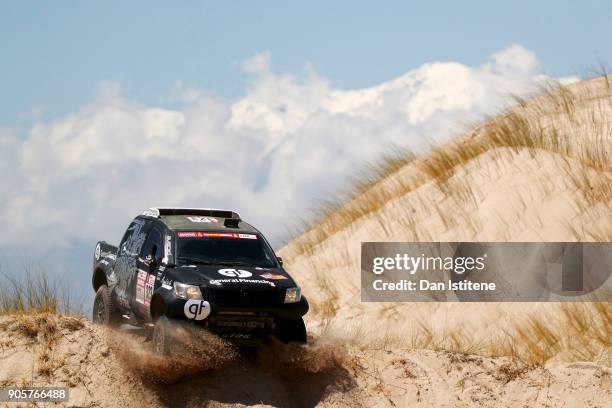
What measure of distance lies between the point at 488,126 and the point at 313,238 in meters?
5.72

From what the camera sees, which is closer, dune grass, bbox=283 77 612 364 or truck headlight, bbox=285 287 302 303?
truck headlight, bbox=285 287 302 303

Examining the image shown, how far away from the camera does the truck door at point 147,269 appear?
12.1m

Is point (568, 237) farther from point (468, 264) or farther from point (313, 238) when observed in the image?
point (313, 238)

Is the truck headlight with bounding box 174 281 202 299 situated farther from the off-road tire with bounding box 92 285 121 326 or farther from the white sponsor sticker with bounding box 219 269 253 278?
the off-road tire with bounding box 92 285 121 326

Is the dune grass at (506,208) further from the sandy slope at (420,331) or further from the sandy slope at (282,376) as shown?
the sandy slope at (282,376)

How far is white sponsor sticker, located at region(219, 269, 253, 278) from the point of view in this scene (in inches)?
458

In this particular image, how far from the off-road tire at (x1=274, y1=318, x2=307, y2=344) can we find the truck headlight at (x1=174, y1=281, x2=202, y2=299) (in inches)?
49.3

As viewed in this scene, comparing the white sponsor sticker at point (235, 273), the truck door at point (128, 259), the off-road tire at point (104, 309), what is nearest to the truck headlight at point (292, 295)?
the white sponsor sticker at point (235, 273)

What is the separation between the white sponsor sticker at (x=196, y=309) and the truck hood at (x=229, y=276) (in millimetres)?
227

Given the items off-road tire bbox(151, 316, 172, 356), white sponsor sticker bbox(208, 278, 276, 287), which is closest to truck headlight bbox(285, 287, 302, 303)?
white sponsor sticker bbox(208, 278, 276, 287)

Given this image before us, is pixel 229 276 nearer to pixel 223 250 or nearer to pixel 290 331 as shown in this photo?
pixel 223 250

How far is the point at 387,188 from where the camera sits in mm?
24500

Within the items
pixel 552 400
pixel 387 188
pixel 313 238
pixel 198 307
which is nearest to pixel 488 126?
pixel 387 188

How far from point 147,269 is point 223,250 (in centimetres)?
105
